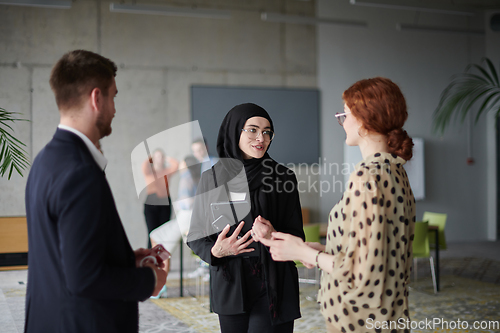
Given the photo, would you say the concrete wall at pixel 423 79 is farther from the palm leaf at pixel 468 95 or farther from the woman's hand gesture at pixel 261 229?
the woman's hand gesture at pixel 261 229

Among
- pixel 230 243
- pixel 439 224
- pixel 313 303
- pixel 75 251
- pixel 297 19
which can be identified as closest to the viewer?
pixel 75 251

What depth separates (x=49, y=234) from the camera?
115 cm

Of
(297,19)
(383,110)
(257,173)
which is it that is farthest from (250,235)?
(297,19)

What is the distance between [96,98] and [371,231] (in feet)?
2.97

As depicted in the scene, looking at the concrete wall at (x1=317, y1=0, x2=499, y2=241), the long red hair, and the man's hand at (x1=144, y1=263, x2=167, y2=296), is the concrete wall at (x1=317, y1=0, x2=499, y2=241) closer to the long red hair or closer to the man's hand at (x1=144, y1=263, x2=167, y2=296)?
the long red hair

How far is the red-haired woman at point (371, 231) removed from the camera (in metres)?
1.31

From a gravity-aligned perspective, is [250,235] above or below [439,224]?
above

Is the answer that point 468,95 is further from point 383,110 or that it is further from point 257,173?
point 383,110

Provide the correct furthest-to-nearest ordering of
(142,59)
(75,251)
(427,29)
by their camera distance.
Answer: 1. (427,29)
2. (142,59)
3. (75,251)

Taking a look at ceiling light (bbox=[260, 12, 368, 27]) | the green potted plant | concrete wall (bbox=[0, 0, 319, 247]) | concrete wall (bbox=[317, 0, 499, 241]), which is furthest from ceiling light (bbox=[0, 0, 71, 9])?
concrete wall (bbox=[317, 0, 499, 241])

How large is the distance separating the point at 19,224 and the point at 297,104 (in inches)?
236

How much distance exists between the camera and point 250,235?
1938mm

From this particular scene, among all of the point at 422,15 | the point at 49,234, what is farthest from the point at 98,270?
the point at 422,15

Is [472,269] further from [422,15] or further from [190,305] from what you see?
[422,15]
